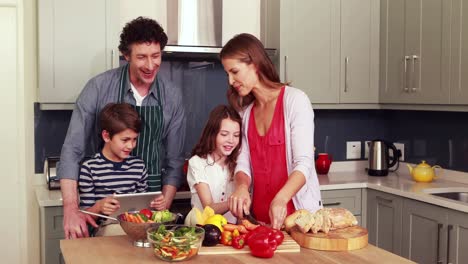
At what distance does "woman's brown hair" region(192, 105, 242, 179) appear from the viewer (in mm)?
2586

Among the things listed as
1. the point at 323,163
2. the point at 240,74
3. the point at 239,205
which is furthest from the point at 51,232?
the point at 323,163

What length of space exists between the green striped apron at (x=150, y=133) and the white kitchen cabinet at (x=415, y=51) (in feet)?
5.47

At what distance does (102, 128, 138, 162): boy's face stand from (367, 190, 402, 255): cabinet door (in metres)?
1.65

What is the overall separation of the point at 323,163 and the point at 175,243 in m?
2.34

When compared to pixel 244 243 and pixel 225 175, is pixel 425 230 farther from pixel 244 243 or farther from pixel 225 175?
pixel 244 243

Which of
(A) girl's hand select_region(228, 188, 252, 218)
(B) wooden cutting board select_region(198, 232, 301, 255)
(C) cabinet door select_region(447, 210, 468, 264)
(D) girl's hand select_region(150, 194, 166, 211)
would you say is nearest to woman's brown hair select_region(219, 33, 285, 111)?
(A) girl's hand select_region(228, 188, 252, 218)

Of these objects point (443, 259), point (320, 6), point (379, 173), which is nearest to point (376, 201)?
point (379, 173)

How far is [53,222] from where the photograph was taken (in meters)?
3.08

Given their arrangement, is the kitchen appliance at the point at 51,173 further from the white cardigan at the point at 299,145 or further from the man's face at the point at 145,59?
the white cardigan at the point at 299,145

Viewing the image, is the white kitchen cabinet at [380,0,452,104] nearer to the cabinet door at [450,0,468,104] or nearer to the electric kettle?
the cabinet door at [450,0,468,104]

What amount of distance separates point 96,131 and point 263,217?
0.86m

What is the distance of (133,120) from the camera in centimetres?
255

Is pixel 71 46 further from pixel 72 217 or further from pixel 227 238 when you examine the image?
pixel 227 238

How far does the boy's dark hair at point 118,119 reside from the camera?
2.52m
